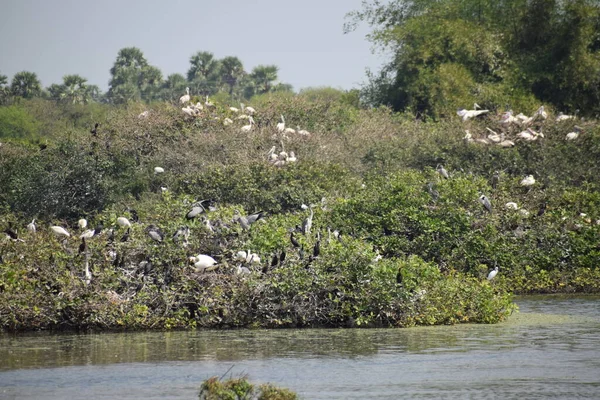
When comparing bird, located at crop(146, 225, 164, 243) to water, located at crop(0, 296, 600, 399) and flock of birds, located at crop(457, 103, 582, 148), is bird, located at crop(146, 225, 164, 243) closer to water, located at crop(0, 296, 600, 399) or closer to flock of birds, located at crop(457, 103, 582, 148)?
water, located at crop(0, 296, 600, 399)

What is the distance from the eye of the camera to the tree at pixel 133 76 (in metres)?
73.5

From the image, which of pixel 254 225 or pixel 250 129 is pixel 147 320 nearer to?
pixel 254 225

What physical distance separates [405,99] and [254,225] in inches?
871

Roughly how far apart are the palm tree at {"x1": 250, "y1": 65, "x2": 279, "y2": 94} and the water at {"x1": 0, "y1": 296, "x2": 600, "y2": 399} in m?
64.0

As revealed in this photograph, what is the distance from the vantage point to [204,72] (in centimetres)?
7856

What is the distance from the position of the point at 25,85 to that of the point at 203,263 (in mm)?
52101

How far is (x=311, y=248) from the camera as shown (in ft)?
50.8

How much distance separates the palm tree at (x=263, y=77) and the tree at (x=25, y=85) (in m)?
18.7

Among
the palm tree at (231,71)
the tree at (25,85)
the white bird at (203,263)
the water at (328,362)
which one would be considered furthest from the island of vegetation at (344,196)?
the palm tree at (231,71)

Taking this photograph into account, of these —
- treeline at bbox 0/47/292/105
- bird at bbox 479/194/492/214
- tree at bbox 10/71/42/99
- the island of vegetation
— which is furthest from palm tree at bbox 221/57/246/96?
bird at bbox 479/194/492/214

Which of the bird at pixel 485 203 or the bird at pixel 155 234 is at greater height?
the bird at pixel 485 203

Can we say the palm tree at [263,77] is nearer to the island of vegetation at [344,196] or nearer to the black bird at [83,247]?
the island of vegetation at [344,196]

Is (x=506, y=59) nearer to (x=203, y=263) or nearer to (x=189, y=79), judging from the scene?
(x=203, y=263)

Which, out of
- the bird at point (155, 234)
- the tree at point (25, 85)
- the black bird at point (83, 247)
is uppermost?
the tree at point (25, 85)
